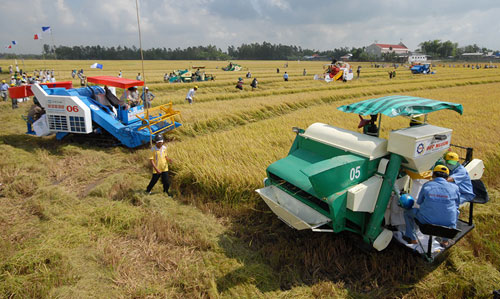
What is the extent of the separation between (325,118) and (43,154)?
29.2ft

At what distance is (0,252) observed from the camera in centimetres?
375

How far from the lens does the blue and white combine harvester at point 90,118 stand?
8133mm

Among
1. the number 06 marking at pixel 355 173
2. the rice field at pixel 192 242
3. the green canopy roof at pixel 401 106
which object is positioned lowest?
the rice field at pixel 192 242

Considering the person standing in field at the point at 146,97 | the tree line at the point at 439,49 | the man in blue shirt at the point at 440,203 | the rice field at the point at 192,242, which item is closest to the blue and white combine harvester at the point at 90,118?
the person standing in field at the point at 146,97

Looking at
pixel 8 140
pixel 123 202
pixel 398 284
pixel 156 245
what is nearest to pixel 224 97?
pixel 8 140

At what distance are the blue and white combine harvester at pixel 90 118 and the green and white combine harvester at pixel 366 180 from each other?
5.28 m

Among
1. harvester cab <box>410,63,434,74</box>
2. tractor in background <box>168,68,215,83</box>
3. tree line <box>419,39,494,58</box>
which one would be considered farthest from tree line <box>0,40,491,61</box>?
tractor in background <box>168,68,215,83</box>

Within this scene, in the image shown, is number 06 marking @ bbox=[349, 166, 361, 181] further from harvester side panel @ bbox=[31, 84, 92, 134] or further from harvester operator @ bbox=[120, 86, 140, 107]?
harvester operator @ bbox=[120, 86, 140, 107]

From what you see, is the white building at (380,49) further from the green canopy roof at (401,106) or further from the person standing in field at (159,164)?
the person standing in field at (159,164)

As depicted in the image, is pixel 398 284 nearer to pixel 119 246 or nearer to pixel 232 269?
Answer: pixel 232 269

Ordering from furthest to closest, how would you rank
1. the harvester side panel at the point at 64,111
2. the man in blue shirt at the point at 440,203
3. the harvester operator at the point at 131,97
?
1. the harvester operator at the point at 131,97
2. the harvester side panel at the point at 64,111
3. the man in blue shirt at the point at 440,203

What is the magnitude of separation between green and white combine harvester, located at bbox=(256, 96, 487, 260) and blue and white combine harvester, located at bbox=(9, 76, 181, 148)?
528 centimetres

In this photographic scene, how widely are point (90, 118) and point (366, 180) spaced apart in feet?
25.2

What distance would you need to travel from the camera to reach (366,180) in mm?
3609
